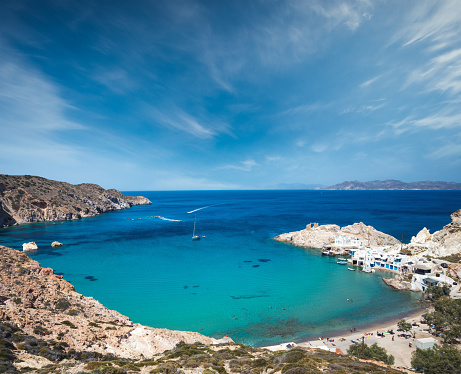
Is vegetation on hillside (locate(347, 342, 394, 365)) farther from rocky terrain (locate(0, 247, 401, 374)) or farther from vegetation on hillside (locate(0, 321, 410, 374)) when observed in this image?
vegetation on hillside (locate(0, 321, 410, 374))

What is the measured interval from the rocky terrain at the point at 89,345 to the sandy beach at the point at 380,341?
268 inches

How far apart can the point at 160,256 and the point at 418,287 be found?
51.9m

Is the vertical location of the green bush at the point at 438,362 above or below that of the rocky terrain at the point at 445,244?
below

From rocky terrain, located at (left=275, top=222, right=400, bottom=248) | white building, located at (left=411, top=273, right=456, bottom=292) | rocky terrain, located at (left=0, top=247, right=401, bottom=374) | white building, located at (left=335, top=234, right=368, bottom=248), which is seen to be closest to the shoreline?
rocky terrain, located at (left=0, top=247, right=401, bottom=374)

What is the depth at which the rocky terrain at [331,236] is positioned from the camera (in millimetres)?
64562

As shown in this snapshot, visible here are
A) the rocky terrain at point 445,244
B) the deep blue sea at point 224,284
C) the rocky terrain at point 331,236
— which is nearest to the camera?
the deep blue sea at point 224,284

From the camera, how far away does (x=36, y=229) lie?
84625 millimetres

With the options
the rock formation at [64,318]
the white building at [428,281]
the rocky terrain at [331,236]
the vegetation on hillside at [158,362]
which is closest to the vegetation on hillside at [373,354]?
the vegetation on hillside at [158,362]

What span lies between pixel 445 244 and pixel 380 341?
121 feet

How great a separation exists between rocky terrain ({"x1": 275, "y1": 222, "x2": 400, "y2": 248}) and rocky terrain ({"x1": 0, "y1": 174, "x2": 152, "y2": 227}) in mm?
102193

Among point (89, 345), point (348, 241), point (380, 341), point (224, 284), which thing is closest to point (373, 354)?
point (380, 341)

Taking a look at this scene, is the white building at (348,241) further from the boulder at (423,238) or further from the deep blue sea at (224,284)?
the boulder at (423,238)

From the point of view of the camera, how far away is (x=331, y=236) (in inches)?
2655

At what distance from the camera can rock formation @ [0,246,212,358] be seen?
16266mm
